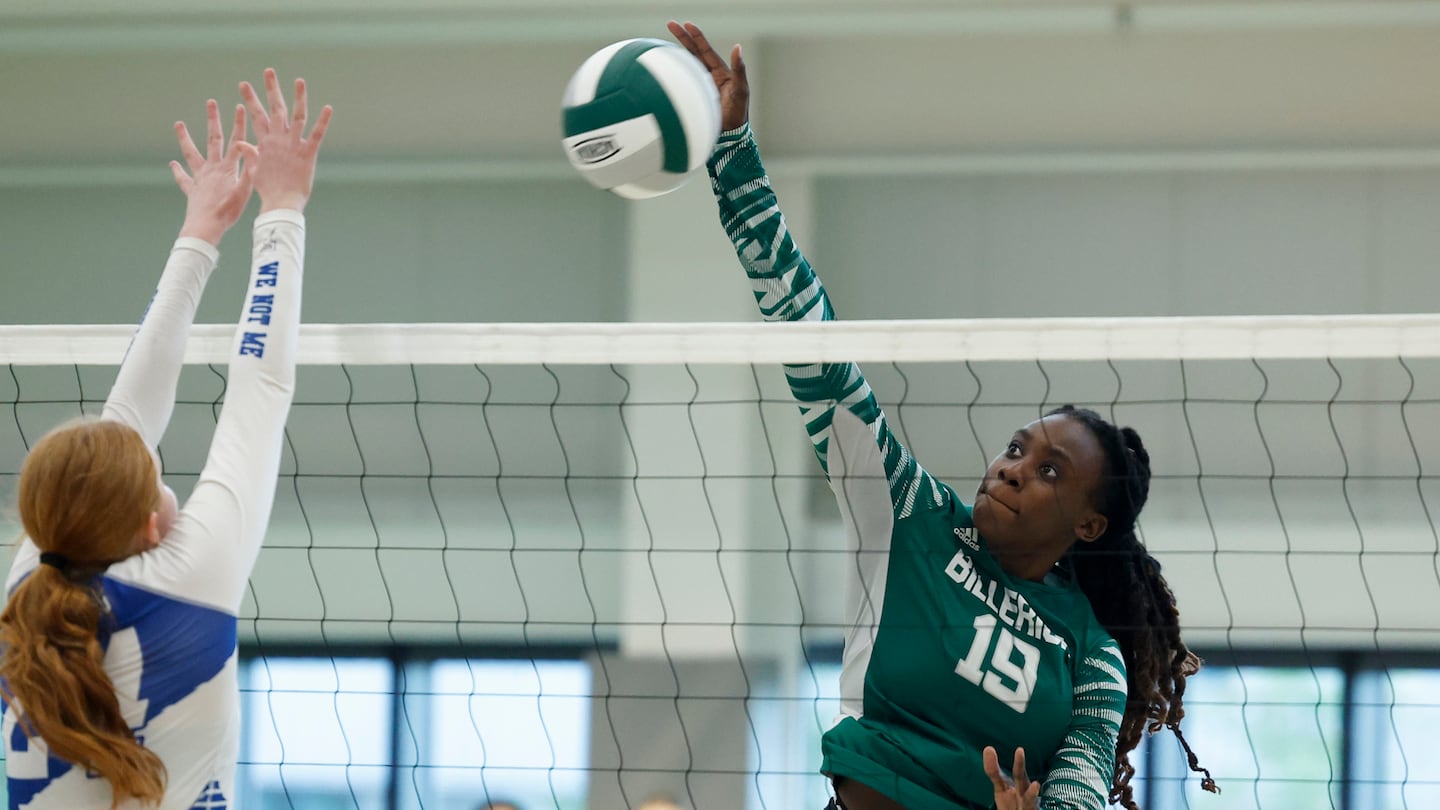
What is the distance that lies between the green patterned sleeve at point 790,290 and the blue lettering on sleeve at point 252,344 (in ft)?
2.75

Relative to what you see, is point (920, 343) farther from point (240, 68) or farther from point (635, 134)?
point (240, 68)

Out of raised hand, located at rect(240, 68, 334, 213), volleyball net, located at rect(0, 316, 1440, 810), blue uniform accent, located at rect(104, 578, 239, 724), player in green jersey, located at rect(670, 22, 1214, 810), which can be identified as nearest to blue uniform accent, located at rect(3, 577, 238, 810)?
blue uniform accent, located at rect(104, 578, 239, 724)

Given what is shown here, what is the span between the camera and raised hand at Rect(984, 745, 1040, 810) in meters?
2.31

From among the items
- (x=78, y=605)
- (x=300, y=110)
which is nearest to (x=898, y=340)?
(x=300, y=110)

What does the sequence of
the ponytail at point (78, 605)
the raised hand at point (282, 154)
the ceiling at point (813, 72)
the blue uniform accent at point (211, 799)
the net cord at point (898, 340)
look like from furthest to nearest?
the ceiling at point (813, 72) → the net cord at point (898, 340) → the raised hand at point (282, 154) → the blue uniform accent at point (211, 799) → the ponytail at point (78, 605)

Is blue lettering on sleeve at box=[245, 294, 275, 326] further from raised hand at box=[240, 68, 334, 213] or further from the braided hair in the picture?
the braided hair

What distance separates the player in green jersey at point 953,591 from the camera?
245 cm

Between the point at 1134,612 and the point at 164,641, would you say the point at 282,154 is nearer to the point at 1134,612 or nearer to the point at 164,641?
the point at 164,641

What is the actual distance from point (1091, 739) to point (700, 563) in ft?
13.6

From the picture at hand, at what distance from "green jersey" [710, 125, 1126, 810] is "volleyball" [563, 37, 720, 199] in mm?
76

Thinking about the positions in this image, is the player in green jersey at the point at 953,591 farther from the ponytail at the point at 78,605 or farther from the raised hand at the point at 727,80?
the ponytail at the point at 78,605

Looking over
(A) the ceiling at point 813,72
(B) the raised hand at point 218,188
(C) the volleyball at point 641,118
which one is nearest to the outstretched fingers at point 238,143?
(B) the raised hand at point 218,188

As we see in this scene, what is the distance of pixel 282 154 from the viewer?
7.25ft

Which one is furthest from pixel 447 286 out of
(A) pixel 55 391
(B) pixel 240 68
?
(A) pixel 55 391
